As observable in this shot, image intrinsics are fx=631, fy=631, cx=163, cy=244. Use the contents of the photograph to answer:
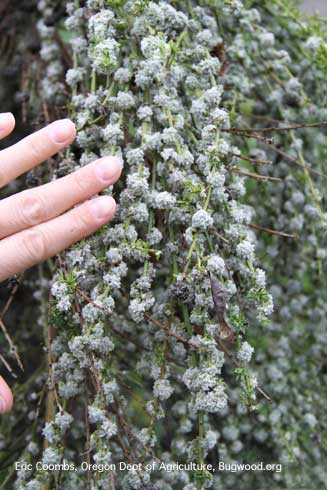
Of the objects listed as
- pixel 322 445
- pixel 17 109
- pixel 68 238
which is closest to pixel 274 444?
pixel 322 445

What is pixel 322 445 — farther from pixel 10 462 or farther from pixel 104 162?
pixel 104 162

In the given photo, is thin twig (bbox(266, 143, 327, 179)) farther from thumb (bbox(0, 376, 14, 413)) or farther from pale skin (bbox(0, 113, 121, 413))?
thumb (bbox(0, 376, 14, 413))

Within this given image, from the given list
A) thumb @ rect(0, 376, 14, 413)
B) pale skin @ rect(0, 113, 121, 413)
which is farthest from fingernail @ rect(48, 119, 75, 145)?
thumb @ rect(0, 376, 14, 413)

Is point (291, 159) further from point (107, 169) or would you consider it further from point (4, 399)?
point (4, 399)

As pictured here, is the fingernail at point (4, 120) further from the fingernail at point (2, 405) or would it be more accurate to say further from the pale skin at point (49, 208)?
the fingernail at point (2, 405)

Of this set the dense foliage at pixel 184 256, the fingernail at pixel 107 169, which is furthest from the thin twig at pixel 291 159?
the fingernail at pixel 107 169
